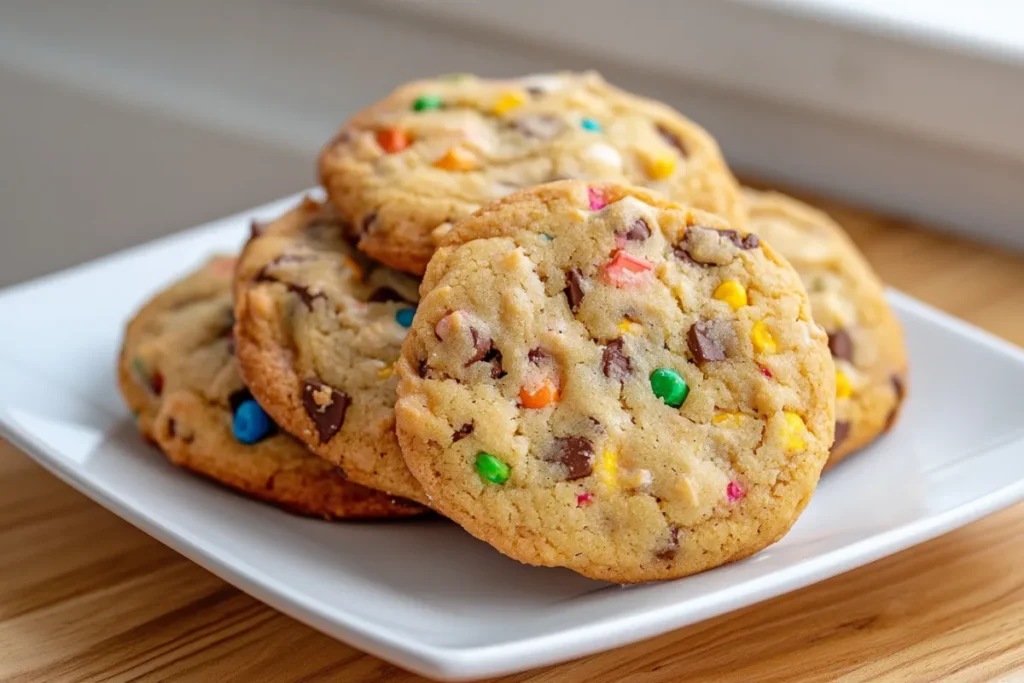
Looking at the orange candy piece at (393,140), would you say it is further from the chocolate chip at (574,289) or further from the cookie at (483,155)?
the chocolate chip at (574,289)

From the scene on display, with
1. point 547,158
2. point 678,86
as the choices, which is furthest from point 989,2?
point 547,158

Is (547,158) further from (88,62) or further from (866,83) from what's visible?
(88,62)

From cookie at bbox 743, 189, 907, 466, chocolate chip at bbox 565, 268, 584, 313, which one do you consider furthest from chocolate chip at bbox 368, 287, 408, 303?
cookie at bbox 743, 189, 907, 466

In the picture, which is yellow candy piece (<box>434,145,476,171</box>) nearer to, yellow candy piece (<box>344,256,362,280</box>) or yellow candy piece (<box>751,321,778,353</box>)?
yellow candy piece (<box>344,256,362,280</box>)

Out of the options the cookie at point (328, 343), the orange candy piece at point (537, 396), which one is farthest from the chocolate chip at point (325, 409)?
the orange candy piece at point (537, 396)

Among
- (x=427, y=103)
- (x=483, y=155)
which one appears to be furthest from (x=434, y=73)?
(x=483, y=155)
